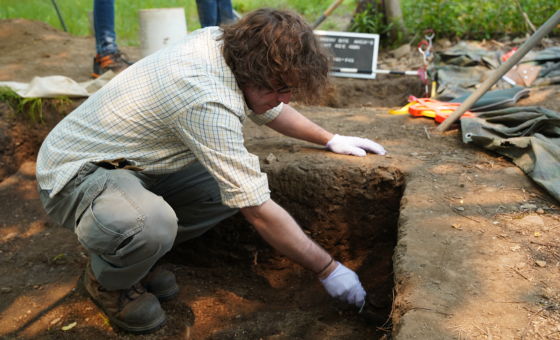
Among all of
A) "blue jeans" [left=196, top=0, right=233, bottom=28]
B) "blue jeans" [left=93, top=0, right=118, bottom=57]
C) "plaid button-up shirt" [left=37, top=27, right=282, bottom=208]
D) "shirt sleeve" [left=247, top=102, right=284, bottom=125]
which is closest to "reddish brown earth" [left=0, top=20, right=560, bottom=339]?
"shirt sleeve" [left=247, top=102, right=284, bottom=125]

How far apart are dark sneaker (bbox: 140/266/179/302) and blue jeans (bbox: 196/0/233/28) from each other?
8.17 feet

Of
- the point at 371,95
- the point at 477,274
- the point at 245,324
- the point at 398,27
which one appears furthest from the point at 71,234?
the point at 398,27

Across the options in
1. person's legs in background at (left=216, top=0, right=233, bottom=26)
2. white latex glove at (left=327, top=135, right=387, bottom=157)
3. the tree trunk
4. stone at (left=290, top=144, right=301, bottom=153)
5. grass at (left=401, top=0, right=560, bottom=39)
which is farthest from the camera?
the tree trunk

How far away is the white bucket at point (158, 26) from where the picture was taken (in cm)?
389

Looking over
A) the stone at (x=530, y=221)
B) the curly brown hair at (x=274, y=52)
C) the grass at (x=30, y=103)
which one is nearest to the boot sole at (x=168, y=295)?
the curly brown hair at (x=274, y=52)

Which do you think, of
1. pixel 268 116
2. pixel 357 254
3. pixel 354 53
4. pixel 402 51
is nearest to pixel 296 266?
pixel 357 254

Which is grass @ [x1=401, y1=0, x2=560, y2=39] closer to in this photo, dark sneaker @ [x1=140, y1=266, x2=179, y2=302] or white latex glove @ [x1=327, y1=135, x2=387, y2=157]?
white latex glove @ [x1=327, y1=135, x2=387, y2=157]

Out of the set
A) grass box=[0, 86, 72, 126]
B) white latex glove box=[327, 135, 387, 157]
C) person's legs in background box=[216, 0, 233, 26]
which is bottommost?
grass box=[0, 86, 72, 126]

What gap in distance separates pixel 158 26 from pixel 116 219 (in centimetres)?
272

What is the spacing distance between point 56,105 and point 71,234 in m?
A: 1.18

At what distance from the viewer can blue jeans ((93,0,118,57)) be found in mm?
3967

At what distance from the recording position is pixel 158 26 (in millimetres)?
3916

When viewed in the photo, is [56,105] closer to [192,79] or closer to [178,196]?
[178,196]

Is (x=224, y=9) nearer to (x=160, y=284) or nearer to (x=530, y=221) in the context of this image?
(x=160, y=284)
